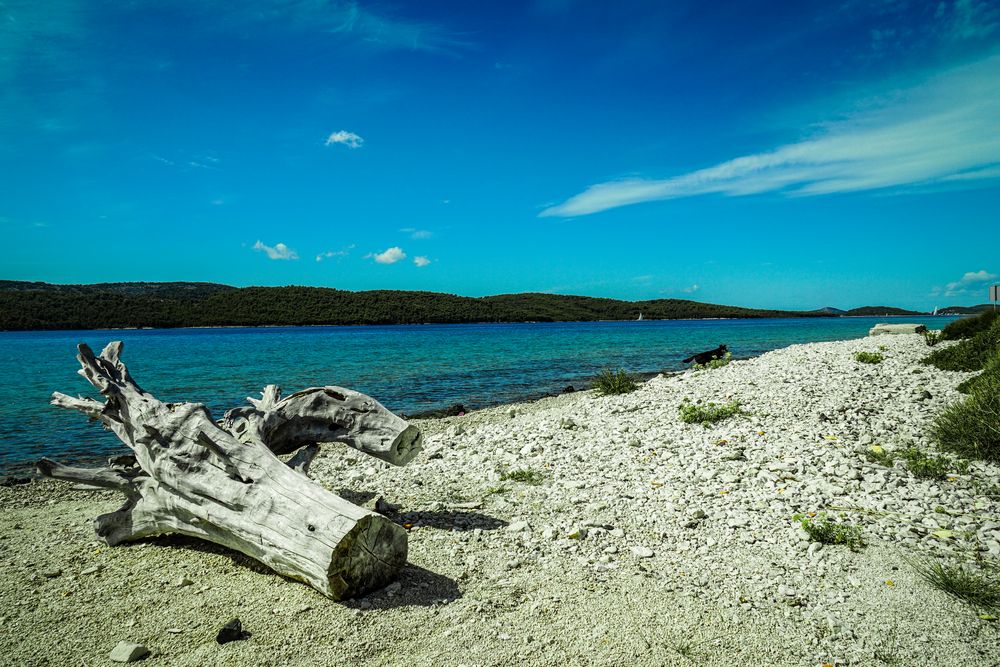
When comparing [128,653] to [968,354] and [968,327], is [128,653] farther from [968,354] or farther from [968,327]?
[968,327]

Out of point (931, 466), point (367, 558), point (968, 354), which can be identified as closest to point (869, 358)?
point (968, 354)

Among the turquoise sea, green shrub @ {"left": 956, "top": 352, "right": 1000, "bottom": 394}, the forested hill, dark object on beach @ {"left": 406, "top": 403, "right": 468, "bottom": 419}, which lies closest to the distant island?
the forested hill

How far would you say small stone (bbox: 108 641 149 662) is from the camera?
14.7 ft

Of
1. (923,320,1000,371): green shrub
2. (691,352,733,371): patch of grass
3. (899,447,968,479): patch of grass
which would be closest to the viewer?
(899,447,968,479): patch of grass

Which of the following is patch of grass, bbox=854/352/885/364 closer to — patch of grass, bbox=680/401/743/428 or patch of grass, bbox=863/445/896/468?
patch of grass, bbox=680/401/743/428

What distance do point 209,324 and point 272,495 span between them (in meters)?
137

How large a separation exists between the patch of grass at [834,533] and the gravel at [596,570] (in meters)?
0.10

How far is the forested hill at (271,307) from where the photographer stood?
112125 mm

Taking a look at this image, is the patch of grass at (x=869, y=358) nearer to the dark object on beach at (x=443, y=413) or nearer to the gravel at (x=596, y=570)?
the gravel at (x=596, y=570)

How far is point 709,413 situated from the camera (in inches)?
421

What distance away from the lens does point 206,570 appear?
6.01 meters

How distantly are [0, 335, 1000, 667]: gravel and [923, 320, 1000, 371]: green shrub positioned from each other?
19.9 feet

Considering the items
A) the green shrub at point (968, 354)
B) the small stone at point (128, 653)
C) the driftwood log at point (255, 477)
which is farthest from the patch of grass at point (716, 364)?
the small stone at point (128, 653)

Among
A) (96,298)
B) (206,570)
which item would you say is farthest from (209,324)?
(206,570)
